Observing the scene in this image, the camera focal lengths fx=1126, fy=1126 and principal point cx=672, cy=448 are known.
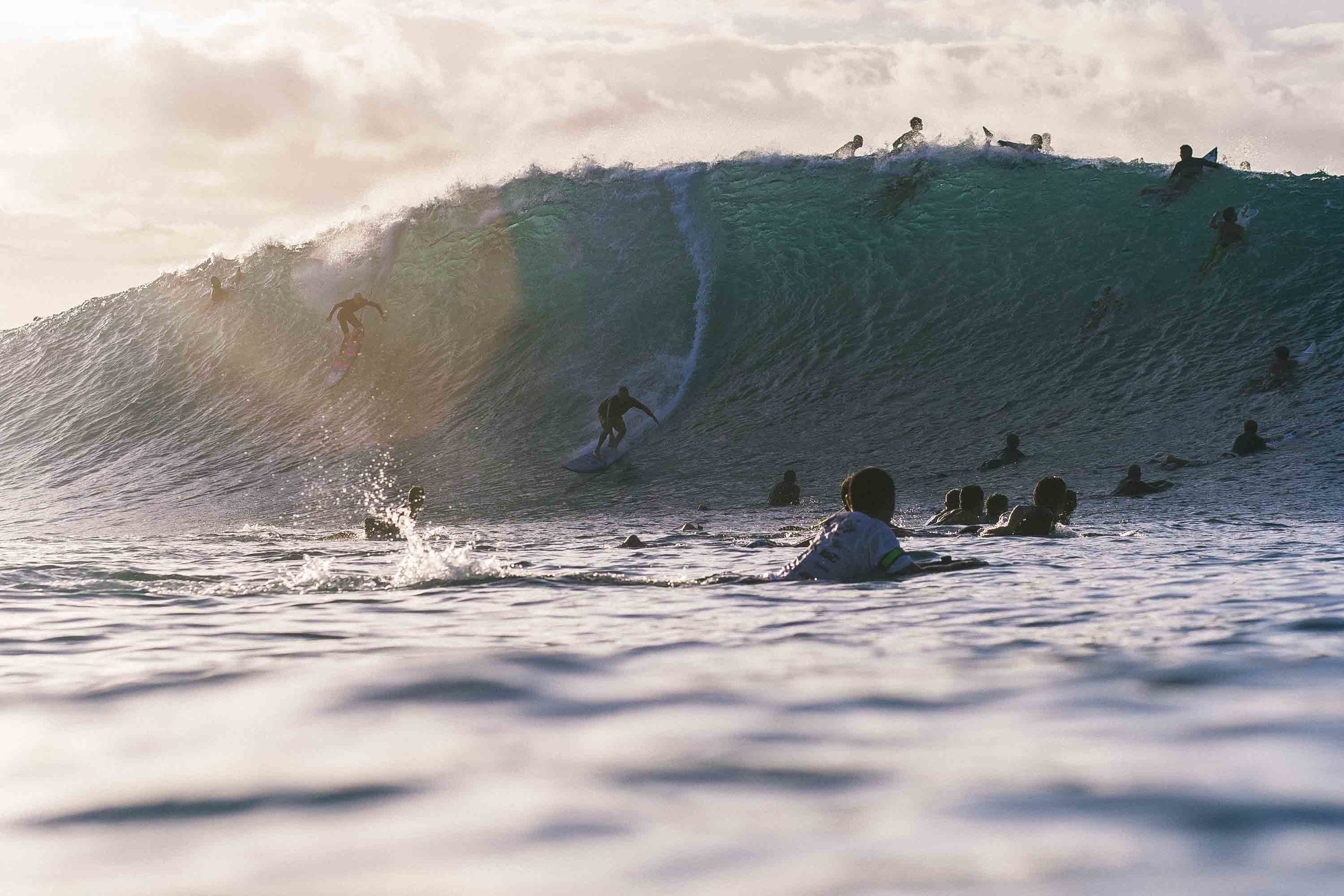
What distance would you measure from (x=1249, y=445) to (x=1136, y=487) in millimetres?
2303

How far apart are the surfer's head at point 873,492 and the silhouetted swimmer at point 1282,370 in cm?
1236

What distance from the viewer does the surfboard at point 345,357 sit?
25250 mm

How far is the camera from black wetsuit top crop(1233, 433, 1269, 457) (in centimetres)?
1371

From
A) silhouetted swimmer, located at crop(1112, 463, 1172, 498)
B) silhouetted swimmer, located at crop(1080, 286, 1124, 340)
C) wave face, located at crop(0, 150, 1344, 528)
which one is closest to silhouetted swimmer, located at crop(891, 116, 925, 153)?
wave face, located at crop(0, 150, 1344, 528)

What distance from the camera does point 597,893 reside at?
151cm

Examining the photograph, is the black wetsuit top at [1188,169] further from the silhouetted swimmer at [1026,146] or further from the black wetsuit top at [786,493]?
the black wetsuit top at [786,493]

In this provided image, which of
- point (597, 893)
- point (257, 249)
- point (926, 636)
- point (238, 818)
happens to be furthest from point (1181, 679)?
point (257, 249)

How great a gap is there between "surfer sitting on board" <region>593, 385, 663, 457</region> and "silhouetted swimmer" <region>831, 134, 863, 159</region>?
11148mm

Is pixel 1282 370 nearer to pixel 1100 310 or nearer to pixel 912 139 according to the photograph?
pixel 1100 310

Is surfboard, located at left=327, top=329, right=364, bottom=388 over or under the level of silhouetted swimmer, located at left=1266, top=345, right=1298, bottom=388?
over

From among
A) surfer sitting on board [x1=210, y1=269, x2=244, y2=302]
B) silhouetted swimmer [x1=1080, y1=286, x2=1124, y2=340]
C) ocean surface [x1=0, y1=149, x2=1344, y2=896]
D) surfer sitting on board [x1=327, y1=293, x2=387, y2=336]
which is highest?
surfer sitting on board [x1=210, y1=269, x2=244, y2=302]

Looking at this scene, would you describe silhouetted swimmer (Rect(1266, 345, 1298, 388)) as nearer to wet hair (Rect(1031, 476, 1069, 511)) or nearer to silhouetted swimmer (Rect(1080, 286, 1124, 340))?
silhouetted swimmer (Rect(1080, 286, 1124, 340))

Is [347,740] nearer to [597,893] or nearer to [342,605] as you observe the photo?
[597,893]

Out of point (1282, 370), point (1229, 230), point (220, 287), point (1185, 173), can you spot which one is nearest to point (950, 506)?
point (1282, 370)
